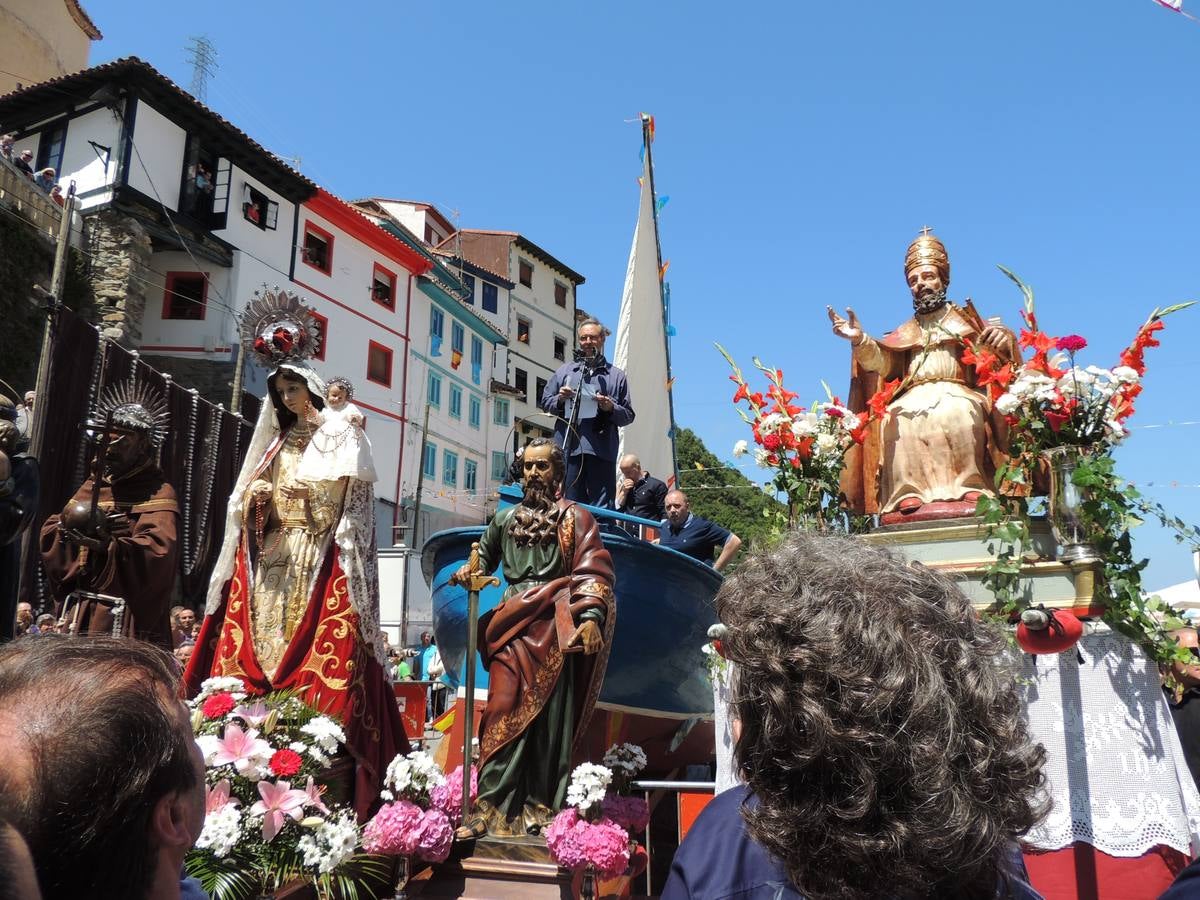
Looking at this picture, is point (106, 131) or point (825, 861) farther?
point (106, 131)

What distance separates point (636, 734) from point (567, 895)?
8.23 feet

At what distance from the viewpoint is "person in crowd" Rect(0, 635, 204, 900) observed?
3.83 feet

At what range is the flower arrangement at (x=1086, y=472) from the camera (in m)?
3.73

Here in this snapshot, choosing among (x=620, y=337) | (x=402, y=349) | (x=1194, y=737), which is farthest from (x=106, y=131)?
(x=1194, y=737)

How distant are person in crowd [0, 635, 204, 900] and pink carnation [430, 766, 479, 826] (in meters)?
3.18

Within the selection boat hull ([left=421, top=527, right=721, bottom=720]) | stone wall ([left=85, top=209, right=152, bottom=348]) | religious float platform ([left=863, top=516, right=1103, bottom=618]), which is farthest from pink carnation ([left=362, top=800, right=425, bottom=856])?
stone wall ([left=85, top=209, right=152, bottom=348])

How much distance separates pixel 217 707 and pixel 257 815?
0.57 m

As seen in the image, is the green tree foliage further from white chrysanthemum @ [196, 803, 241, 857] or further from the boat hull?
white chrysanthemum @ [196, 803, 241, 857]

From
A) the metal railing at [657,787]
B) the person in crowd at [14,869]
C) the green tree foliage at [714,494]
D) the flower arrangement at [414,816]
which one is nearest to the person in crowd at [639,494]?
the metal railing at [657,787]

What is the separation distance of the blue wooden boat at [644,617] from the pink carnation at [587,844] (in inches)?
82.2

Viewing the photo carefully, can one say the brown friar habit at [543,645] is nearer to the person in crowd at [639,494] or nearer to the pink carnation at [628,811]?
the pink carnation at [628,811]

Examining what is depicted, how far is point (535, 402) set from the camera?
4312 centimetres

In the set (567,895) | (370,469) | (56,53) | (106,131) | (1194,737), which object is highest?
(56,53)

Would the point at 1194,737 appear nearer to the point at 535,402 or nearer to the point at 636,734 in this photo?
the point at 636,734
